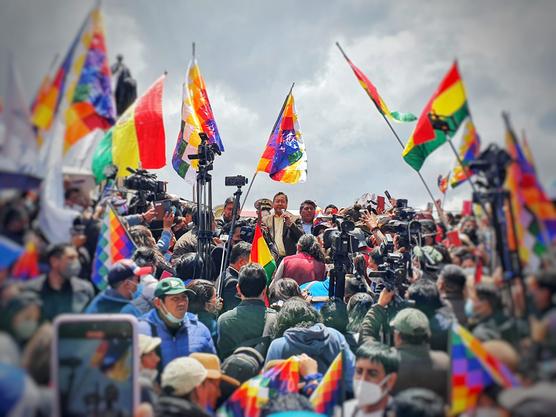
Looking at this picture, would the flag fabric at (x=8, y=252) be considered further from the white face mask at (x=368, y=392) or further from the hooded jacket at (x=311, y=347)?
the hooded jacket at (x=311, y=347)

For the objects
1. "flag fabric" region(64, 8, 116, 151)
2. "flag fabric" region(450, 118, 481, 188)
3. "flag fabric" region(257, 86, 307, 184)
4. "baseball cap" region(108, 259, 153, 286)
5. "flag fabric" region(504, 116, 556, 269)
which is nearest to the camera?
"flag fabric" region(504, 116, 556, 269)

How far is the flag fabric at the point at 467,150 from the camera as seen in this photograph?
3.36 metres

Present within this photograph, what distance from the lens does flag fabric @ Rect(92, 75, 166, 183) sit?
4.07 meters

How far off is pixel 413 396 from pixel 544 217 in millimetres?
1115

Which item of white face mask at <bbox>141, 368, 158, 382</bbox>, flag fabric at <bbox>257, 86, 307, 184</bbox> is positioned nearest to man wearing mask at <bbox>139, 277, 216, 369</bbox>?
white face mask at <bbox>141, 368, 158, 382</bbox>

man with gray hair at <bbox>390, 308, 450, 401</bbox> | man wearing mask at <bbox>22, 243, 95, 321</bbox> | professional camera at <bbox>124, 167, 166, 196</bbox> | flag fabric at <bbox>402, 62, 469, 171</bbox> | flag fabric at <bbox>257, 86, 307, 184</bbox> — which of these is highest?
flag fabric at <bbox>257, 86, 307, 184</bbox>

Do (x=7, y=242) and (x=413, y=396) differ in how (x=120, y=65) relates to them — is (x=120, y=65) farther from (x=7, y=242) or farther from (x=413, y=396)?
(x=413, y=396)

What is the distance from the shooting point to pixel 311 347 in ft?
16.1

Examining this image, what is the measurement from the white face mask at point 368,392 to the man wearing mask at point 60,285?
1.69 meters

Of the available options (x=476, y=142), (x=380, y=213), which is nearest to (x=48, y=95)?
(x=476, y=142)

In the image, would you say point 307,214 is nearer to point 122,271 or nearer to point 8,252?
point 122,271

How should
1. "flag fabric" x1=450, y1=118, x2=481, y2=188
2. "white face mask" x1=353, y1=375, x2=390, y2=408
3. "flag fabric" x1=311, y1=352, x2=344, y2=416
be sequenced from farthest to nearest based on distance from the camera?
1. "flag fabric" x1=311, y1=352, x2=344, y2=416
2. "white face mask" x1=353, y1=375, x2=390, y2=408
3. "flag fabric" x1=450, y1=118, x2=481, y2=188

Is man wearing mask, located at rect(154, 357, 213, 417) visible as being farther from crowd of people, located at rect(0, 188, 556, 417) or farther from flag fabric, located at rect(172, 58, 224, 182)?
flag fabric, located at rect(172, 58, 224, 182)

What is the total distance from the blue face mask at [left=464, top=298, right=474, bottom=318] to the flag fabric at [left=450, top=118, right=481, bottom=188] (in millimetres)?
674
